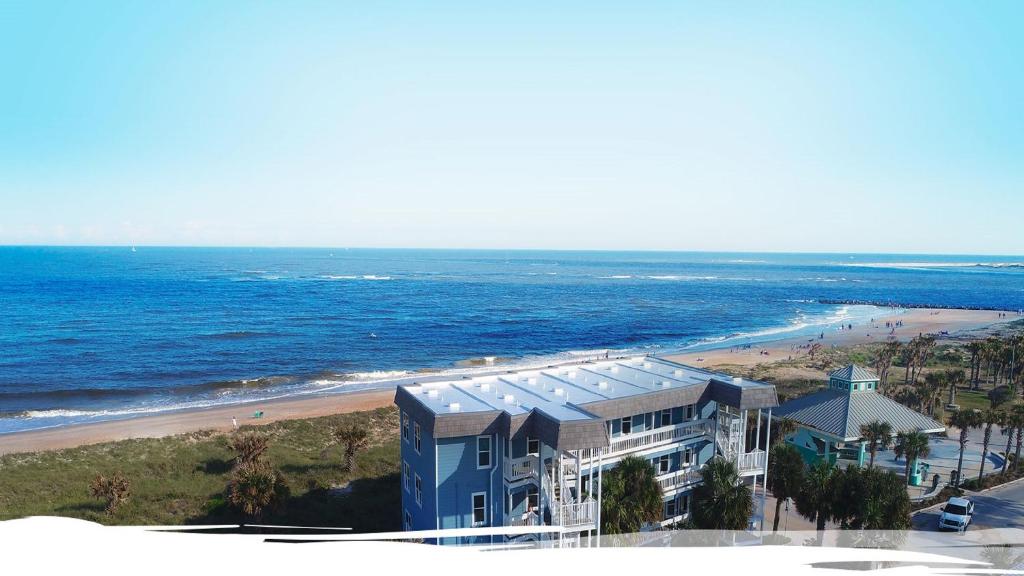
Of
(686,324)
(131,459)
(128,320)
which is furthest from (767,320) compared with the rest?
(128,320)

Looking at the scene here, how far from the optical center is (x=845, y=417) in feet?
99.5

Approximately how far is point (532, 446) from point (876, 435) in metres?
18.8

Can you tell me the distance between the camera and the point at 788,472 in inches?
907

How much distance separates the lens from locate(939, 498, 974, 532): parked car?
23.7m

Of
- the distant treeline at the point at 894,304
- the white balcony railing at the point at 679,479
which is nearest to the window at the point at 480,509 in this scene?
the white balcony railing at the point at 679,479

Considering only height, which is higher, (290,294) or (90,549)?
(90,549)

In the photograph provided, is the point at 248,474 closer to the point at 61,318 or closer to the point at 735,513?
the point at 735,513

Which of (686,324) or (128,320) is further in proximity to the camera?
(686,324)

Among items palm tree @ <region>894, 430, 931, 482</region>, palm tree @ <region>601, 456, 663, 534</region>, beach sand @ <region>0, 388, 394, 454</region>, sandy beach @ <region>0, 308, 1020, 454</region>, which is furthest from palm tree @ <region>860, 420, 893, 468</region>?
beach sand @ <region>0, 388, 394, 454</region>

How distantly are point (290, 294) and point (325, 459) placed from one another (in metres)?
109

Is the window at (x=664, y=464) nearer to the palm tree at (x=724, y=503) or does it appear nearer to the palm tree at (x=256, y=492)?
the palm tree at (x=724, y=503)

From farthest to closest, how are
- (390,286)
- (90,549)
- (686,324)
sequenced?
(390,286) < (686,324) < (90,549)

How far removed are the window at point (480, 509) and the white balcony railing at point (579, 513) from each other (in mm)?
3264

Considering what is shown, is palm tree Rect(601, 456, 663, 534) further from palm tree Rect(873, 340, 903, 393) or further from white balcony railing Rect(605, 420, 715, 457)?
palm tree Rect(873, 340, 903, 393)
